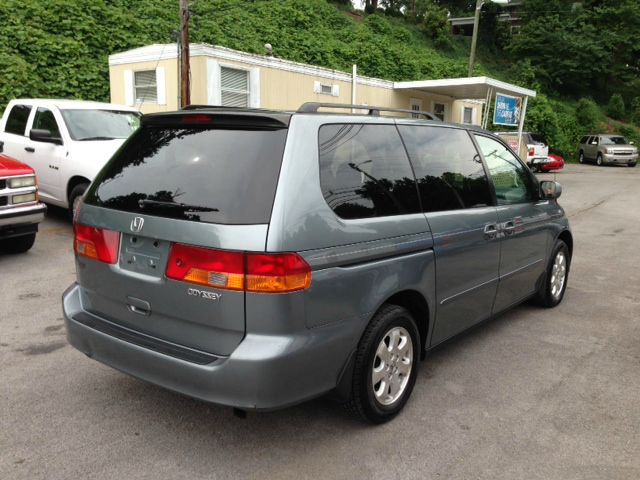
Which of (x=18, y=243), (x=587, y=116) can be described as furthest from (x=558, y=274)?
(x=587, y=116)

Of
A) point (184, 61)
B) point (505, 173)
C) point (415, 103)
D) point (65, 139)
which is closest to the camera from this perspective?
point (505, 173)

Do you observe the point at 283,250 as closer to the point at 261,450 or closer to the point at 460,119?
the point at 261,450

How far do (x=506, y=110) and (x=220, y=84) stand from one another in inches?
450

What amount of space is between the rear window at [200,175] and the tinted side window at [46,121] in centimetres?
581

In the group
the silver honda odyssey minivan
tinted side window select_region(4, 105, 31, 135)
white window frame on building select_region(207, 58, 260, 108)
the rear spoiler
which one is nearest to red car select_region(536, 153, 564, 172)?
white window frame on building select_region(207, 58, 260, 108)

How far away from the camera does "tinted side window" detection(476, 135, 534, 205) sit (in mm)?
4336

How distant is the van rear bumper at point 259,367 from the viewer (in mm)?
2566

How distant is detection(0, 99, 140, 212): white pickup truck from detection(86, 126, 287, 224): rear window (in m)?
4.85

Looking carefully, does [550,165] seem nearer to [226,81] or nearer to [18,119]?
[226,81]

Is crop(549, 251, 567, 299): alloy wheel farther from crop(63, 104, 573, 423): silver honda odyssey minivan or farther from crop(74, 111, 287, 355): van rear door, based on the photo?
crop(74, 111, 287, 355): van rear door

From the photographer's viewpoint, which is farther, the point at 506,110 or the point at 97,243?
the point at 506,110

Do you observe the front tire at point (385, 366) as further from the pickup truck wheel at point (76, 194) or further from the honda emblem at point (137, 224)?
the pickup truck wheel at point (76, 194)

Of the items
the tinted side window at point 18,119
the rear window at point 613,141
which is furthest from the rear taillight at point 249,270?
the rear window at point 613,141

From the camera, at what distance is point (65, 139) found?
8.09 metres
